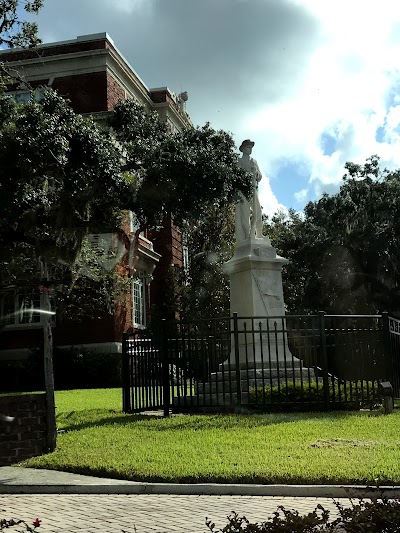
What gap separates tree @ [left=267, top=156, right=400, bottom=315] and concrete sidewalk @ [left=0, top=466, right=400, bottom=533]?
26.1 m

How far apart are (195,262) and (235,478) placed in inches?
971

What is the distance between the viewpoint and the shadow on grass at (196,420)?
11.3 metres

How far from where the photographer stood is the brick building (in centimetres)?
2731

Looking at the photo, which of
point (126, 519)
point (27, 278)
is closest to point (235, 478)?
point (126, 519)

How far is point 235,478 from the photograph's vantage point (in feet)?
24.6

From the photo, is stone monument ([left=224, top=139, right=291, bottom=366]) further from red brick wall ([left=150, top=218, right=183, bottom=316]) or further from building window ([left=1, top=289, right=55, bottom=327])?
red brick wall ([left=150, top=218, right=183, bottom=316])

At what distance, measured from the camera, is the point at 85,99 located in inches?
1128

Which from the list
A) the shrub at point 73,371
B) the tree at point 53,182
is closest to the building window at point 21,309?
the shrub at point 73,371

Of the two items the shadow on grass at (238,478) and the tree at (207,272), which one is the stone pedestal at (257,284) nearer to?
the shadow on grass at (238,478)

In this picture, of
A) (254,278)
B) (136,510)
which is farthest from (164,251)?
(136,510)

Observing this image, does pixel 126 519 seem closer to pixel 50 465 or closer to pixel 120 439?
pixel 50 465

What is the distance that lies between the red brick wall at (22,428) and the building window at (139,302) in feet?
66.6

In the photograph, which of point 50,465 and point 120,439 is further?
point 120,439

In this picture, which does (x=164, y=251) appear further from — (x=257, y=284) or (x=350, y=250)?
(x=257, y=284)
